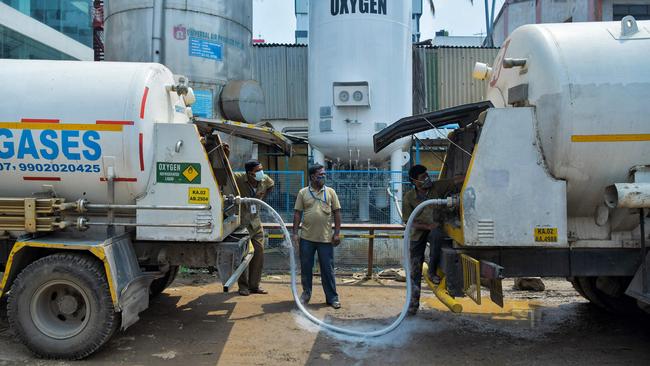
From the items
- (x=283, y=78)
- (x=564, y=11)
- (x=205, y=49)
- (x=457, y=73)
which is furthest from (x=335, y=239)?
(x=564, y=11)

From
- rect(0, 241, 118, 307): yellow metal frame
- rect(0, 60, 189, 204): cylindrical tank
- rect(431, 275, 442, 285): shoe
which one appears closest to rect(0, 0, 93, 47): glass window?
rect(0, 60, 189, 204): cylindrical tank

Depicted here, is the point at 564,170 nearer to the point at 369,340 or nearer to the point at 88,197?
the point at 369,340

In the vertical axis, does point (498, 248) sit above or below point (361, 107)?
below

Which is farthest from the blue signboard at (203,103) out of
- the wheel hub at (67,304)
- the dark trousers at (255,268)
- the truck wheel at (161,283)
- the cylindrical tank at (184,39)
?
the wheel hub at (67,304)

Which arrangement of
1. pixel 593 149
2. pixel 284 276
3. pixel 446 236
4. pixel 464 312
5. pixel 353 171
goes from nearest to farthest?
pixel 593 149 < pixel 446 236 < pixel 464 312 < pixel 284 276 < pixel 353 171

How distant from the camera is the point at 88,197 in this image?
4.94 meters

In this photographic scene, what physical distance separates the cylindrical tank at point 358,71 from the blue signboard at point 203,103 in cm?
303

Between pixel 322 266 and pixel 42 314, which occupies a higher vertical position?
pixel 322 266

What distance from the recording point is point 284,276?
8117 millimetres

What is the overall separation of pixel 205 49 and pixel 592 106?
6.01m

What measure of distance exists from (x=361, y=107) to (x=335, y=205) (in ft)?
14.1

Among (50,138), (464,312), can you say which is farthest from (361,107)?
(50,138)

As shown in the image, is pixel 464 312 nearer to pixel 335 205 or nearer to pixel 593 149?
pixel 335 205

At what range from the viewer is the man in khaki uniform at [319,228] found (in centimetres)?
632
